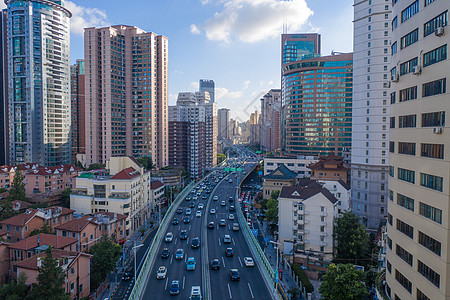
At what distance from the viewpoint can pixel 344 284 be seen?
22797 mm

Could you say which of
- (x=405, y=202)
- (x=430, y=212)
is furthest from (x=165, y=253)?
(x=430, y=212)

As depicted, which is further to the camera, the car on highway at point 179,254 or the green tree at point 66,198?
the green tree at point 66,198

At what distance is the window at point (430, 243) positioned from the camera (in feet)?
49.4

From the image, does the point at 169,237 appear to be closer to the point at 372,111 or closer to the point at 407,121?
the point at 407,121

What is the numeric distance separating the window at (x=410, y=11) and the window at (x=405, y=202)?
10.5m

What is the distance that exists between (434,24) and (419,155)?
22.0 ft

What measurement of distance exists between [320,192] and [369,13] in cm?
2960

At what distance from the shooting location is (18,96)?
287 feet

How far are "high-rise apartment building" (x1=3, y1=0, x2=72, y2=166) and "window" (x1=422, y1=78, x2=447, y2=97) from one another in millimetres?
93514

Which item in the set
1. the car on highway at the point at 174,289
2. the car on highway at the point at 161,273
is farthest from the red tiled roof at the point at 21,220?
the car on highway at the point at 174,289

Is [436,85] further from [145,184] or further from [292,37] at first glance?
[292,37]

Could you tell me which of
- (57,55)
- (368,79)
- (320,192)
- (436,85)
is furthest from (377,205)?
(57,55)

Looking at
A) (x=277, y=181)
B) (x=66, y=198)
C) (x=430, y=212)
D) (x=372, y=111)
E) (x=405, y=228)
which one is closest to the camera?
(x=430, y=212)

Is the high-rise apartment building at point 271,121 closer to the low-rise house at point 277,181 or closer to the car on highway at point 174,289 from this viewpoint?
the low-rise house at point 277,181
